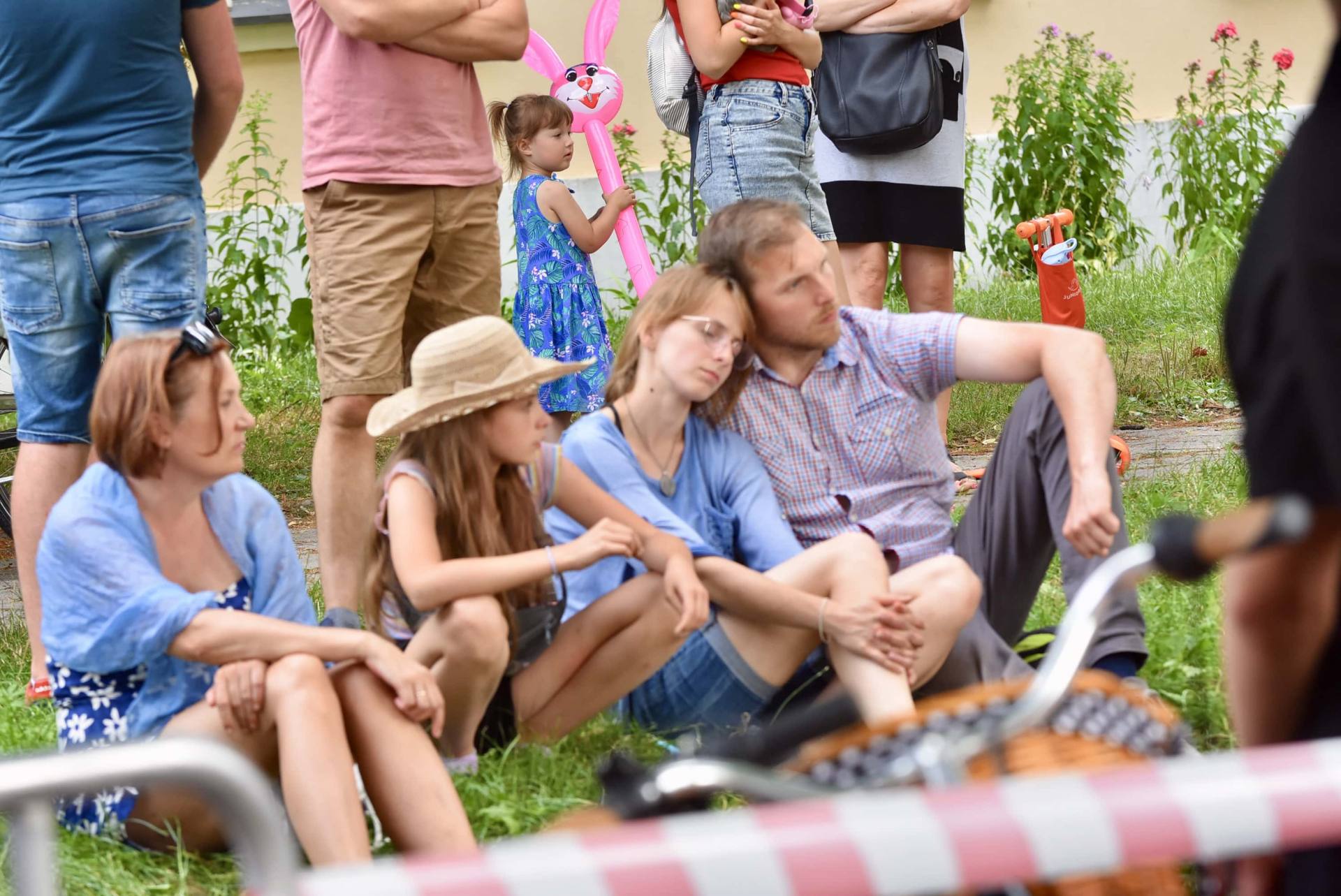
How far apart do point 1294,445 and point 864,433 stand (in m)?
1.92

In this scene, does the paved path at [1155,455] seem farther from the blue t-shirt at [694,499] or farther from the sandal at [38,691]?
the blue t-shirt at [694,499]

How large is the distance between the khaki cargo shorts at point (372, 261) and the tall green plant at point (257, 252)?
3941 millimetres

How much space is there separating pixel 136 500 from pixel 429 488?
525 millimetres

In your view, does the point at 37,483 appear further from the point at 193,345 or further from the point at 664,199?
the point at 664,199

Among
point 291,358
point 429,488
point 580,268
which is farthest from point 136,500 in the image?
point 291,358

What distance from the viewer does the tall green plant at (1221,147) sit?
29.0 feet

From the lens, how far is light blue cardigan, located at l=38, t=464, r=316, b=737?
2625mm

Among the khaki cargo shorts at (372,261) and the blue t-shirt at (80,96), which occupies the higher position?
the blue t-shirt at (80,96)

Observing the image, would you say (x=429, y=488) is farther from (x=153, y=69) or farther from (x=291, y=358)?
(x=291, y=358)

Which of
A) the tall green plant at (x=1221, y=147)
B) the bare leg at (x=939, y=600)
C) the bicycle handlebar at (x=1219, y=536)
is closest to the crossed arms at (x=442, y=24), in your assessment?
the bare leg at (x=939, y=600)

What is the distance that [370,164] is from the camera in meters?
3.84

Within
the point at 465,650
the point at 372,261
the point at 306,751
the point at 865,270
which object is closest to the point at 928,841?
the point at 306,751

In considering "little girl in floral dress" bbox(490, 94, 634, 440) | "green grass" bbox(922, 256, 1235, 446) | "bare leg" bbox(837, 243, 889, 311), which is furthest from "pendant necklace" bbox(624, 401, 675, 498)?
"green grass" bbox(922, 256, 1235, 446)

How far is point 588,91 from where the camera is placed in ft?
21.8
